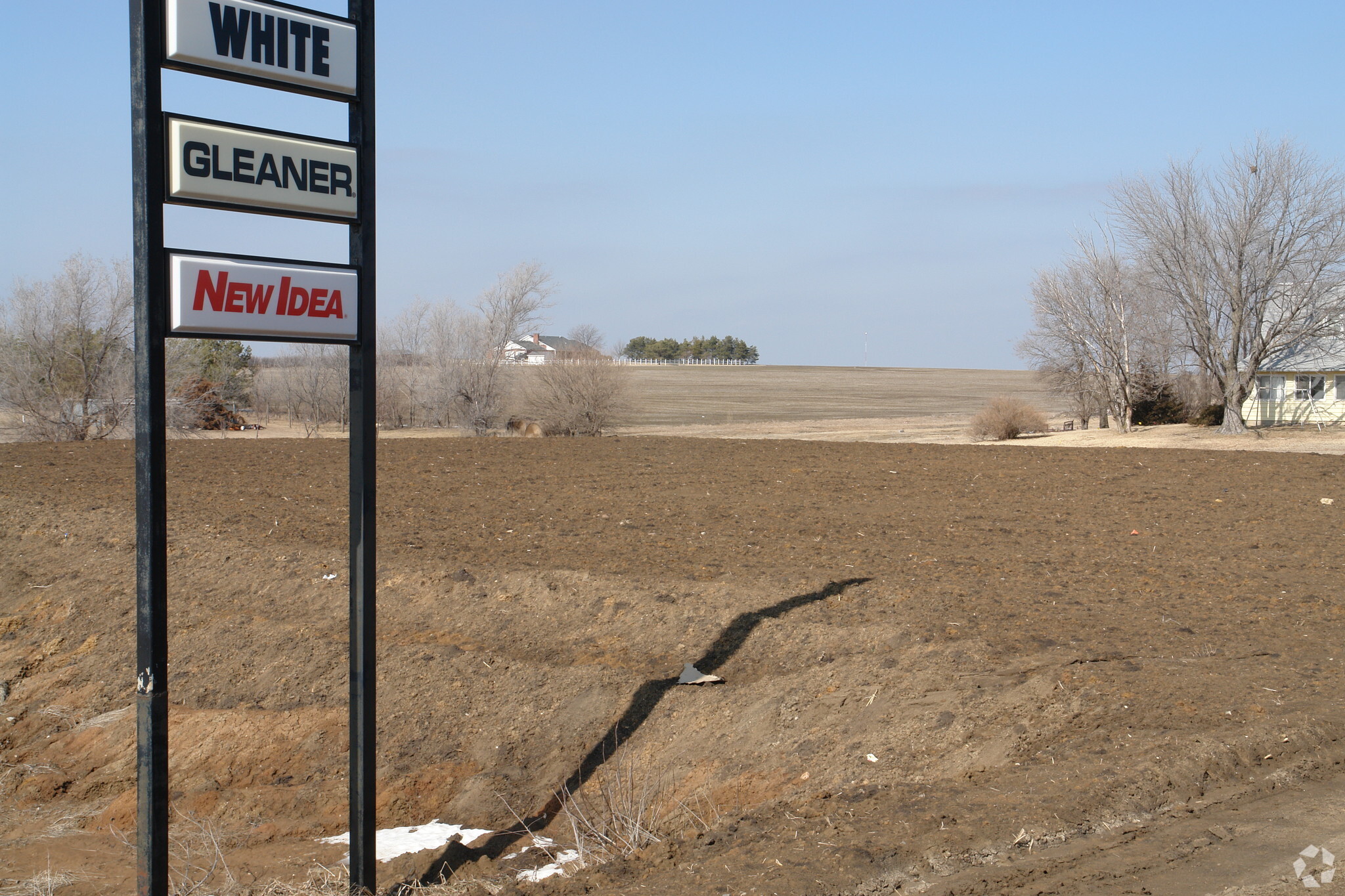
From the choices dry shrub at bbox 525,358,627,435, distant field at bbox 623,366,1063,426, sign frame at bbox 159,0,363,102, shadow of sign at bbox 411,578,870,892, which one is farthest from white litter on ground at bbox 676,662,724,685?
distant field at bbox 623,366,1063,426

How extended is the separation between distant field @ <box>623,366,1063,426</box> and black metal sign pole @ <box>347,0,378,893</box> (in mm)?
31829

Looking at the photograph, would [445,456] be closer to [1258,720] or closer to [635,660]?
[635,660]

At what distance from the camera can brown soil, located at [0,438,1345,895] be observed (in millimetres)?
4043

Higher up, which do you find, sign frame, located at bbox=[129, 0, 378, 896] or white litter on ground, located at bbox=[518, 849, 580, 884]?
sign frame, located at bbox=[129, 0, 378, 896]

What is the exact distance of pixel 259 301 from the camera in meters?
4.03

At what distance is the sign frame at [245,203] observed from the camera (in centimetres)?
380

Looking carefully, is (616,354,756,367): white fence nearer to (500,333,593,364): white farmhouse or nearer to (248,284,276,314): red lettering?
(500,333,593,364): white farmhouse

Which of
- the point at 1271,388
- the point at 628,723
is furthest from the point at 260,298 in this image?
the point at 1271,388

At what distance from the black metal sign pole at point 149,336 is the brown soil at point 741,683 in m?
1.82

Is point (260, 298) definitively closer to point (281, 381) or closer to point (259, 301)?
point (259, 301)

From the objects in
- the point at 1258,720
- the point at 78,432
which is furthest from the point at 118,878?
the point at 78,432

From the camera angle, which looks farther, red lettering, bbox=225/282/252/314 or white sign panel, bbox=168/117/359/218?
red lettering, bbox=225/282/252/314

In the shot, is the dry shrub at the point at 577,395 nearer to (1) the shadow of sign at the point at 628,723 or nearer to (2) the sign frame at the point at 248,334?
(1) the shadow of sign at the point at 628,723

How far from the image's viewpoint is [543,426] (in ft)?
114
